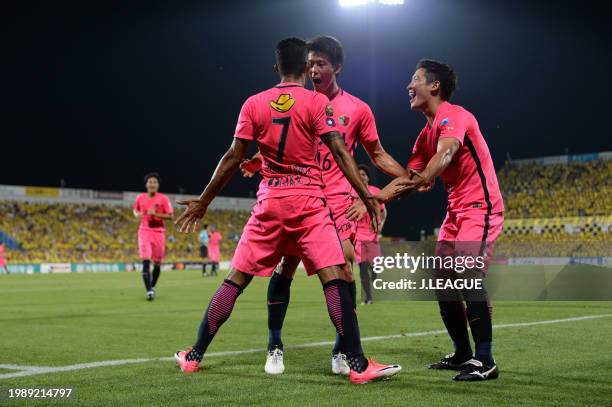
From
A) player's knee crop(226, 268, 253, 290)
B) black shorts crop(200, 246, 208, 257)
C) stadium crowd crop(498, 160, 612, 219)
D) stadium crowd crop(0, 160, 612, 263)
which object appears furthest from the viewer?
stadium crowd crop(498, 160, 612, 219)

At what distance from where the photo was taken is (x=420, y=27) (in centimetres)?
3538

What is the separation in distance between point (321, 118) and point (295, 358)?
2221 millimetres

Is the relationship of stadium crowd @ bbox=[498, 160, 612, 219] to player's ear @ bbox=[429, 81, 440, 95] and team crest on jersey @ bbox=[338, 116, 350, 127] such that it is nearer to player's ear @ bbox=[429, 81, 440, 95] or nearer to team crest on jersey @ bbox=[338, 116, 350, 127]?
player's ear @ bbox=[429, 81, 440, 95]

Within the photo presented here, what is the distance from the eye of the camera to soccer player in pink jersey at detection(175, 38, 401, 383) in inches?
194

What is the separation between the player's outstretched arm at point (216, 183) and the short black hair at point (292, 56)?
586mm

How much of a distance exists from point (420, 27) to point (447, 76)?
30904 mm

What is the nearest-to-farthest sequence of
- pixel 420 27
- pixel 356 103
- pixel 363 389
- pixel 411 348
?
pixel 363 389 → pixel 356 103 → pixel 411 348 → pixel 420 27

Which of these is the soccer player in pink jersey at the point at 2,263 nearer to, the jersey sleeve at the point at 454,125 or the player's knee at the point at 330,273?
the player's knee at the point at 330,273

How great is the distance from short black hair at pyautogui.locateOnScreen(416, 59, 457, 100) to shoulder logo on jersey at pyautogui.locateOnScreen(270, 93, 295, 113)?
3.98 feet

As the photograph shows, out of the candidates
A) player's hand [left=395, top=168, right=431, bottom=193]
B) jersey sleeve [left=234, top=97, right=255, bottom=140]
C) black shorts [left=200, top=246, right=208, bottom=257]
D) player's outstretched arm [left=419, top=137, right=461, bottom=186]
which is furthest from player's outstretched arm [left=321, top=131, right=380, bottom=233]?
black shorts [left=200, top=246, right=208, bottom=257]

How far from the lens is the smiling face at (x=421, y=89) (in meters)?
5.66

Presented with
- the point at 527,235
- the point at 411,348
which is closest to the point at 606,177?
the point at 527,235

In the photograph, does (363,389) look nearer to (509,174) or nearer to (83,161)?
(509,174)

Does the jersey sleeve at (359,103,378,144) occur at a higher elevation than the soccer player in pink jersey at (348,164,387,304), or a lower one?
higher
